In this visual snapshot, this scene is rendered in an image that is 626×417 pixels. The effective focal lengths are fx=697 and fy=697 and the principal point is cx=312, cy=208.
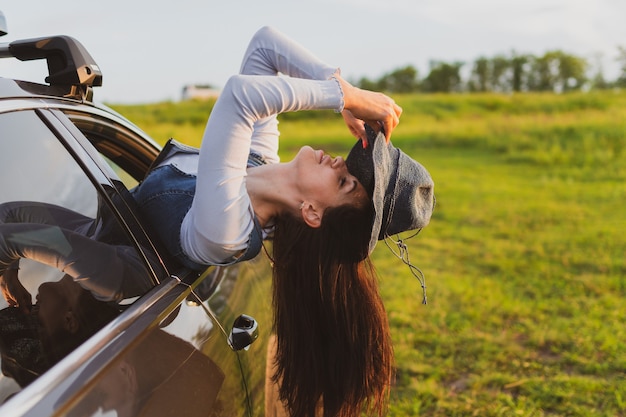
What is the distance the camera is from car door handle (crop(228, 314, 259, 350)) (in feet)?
6.89

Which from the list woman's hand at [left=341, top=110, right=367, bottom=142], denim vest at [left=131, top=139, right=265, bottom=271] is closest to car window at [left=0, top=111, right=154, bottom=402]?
denim vest at [left=131, top=139, right=265, bottom=271]

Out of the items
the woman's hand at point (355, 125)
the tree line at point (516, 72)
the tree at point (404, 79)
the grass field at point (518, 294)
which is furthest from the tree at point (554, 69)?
the woman's hand at point (355, 125)

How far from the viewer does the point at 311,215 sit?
8.00 ft

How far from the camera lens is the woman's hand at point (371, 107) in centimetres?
238

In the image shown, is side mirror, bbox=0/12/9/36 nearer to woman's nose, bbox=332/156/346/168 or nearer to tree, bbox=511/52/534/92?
woman's nose, bbox=332/156/346/168

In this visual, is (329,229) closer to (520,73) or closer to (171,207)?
(171,207)

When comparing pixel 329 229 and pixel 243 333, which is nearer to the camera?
pixel 243 333

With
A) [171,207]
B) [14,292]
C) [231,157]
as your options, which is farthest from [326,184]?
[14,292]

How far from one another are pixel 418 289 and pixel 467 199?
4.56 metres

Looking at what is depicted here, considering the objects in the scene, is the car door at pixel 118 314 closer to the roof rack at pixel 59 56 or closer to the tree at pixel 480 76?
the roof rack at pixel 59 56

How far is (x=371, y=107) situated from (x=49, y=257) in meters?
Result: 1.25

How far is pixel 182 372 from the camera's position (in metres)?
1.70

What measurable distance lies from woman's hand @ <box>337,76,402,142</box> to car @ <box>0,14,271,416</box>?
2.41ft

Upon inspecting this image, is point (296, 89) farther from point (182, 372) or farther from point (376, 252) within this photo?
point (376, 252)
